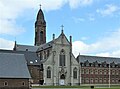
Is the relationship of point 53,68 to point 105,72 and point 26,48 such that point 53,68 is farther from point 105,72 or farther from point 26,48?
point 105,72

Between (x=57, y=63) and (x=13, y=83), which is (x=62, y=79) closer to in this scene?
(x=57, y=63)

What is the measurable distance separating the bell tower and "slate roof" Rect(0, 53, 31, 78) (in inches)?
1922

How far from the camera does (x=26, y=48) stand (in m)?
94.4

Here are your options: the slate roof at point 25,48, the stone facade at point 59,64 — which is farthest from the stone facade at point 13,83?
the slate roof at point 25,48

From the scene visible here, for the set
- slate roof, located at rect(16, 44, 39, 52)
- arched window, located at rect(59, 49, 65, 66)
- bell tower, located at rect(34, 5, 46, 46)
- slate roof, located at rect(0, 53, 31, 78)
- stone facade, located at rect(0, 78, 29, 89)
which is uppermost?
bell tower, located at rect(34, 5, 46, 46)

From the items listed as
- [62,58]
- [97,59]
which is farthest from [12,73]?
[97,59]

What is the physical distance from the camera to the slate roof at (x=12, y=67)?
52347 mm

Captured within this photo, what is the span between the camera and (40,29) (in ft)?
346

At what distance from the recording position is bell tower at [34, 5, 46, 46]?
105 meters

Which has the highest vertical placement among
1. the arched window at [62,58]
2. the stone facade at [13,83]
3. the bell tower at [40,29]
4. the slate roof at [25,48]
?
the bell tower at [40,29]

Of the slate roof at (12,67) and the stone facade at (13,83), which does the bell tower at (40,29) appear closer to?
the slate roof at (12,67)

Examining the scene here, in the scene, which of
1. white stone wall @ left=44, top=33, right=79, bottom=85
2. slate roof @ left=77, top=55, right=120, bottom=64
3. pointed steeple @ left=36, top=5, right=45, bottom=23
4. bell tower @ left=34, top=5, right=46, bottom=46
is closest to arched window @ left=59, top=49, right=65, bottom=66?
white stone wall @ left=44, top=33, right=79, bottom=85

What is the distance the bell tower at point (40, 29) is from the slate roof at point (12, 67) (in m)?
48.8

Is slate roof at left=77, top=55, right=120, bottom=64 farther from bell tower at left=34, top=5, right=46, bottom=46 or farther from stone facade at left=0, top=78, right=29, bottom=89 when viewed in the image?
stone facade at left=0, top=78, right=29, bottom=89
